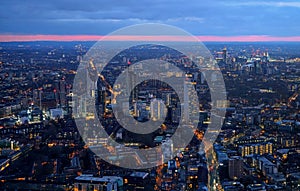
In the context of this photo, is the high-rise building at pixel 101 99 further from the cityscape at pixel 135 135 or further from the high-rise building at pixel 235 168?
the high-rise building at pixel 235 168

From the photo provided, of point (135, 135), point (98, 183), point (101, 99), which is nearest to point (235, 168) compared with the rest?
point (135, 135)

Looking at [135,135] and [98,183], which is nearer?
[98,183]

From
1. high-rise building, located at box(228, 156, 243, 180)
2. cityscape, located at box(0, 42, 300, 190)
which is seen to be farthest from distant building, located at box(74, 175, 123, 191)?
high-rise building, located at box(228, 156, 243, 180)

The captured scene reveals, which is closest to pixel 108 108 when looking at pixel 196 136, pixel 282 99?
pixel 196 136

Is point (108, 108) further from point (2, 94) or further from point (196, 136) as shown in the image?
point (2, 94)

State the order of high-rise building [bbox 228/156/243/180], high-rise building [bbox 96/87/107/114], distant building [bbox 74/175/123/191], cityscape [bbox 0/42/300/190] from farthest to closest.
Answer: high-rise building [bbox 96/87/107/114] < high-rise building [bbox 228/156/243/180] < cityscape [bbox 0/42/300/190] < distant building [bbox 74/175/123/191]

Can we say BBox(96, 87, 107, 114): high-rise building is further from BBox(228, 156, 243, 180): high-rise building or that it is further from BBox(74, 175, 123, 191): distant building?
BBox(74, 175, 123, 191): distant building

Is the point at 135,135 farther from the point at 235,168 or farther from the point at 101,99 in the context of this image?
the point at 101,99

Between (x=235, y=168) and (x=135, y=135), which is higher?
(x=135, y=135)

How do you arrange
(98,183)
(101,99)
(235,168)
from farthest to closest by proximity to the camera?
(101,99) → (235,168) → (98,183)

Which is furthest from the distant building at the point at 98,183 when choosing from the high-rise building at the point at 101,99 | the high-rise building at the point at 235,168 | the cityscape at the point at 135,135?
the high-rise building at the point at 101,99

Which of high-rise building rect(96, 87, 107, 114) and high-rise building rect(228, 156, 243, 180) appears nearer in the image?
high-rise building rect(228, 156, 243, 180)
